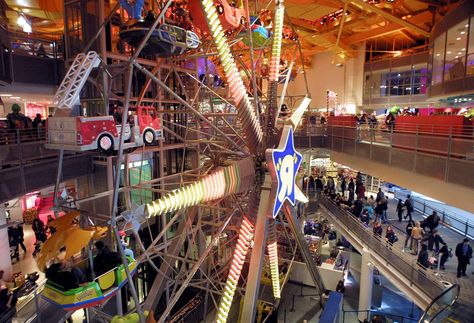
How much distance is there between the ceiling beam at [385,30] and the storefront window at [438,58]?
9.42m

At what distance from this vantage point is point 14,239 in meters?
14.5

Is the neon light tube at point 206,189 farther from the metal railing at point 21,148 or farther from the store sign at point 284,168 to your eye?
the metal railing at point 21,148

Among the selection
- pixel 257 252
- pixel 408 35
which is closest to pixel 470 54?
pixel 257 252

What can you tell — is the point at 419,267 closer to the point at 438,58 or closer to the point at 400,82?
the point at 438,58

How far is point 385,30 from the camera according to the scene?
2553 cm

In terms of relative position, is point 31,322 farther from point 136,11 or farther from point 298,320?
point 298,320

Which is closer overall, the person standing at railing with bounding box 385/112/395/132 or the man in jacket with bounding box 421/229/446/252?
the man in jacket with bounding box 421/229/446/252

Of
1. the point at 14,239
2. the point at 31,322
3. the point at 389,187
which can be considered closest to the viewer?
the point at 31,322

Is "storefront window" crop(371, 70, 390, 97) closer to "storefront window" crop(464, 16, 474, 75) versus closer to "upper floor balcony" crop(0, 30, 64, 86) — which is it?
"storefront window" crop(464, 16, 474, 75)

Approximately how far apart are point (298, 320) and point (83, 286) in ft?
32.6

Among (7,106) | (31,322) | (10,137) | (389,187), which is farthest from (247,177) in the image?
(7,106)

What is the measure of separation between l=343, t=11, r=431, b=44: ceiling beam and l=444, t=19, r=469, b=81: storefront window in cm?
1116

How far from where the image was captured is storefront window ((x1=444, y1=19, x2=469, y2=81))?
1278 cm

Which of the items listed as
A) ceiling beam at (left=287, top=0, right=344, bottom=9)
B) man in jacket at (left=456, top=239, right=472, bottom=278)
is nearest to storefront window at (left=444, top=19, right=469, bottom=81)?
man in jacket at (left=456, top=239, right=472, bottom=278)
